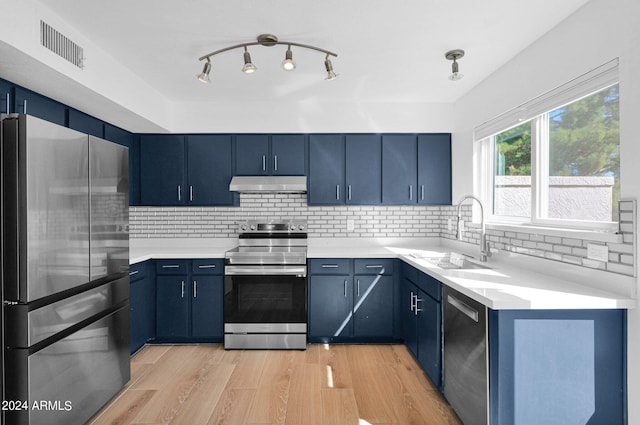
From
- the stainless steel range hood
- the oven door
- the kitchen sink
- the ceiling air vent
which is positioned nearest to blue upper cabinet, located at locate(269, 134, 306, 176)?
the stainless steel range hood

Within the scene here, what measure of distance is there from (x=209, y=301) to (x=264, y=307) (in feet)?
1.78

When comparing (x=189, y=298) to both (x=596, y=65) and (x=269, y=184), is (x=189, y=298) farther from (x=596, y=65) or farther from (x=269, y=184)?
(x=596, y=65)

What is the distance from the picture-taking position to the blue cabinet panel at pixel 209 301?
3604mm

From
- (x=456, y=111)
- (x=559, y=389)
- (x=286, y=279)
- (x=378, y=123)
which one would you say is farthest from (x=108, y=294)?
(x=456, y=111)

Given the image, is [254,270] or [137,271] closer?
[137,271]

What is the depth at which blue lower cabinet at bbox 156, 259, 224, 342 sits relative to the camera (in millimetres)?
3602

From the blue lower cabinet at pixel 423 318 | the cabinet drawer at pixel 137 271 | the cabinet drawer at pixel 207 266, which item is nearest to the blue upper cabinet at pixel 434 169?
the blue lower cabinet at pixel 423 318

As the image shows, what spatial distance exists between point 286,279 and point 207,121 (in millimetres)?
1887

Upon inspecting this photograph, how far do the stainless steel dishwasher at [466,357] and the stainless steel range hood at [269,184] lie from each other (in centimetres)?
190

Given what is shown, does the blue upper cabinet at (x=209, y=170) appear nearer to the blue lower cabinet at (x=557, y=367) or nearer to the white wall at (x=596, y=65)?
the white wall at (x=596, y=65)

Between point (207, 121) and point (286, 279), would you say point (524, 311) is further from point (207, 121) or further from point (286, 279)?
point (207, 121)

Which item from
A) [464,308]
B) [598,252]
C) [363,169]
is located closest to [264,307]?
[363,169]

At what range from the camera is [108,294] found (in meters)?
2.43

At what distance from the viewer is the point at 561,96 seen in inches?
89.7
